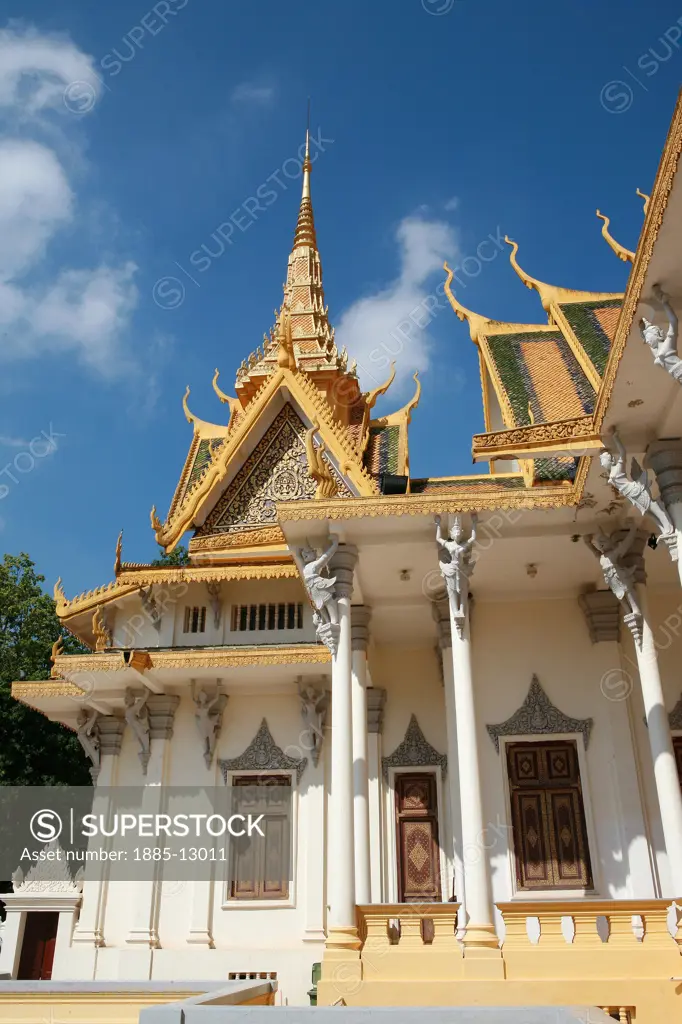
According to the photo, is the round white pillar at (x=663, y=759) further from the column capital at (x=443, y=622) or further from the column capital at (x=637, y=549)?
the column capital at (x=443, y=622)

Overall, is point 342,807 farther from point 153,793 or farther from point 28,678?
point 28,678

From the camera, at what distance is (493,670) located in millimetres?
10055

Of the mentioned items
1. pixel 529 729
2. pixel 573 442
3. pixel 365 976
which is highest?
pixel 573 442

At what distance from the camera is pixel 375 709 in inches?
450

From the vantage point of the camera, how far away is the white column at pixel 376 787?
34.8 feet

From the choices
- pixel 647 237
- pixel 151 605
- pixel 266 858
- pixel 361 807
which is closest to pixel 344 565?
pixel 361 807

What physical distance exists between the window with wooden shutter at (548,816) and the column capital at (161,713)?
16.9 ft

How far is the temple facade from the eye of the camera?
7098 mm

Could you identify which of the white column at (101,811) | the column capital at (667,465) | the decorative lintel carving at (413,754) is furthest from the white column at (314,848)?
the column capital at (667,465)

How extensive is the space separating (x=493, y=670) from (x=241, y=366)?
343 inches

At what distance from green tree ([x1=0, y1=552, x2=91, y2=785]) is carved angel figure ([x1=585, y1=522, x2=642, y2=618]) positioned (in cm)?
1333

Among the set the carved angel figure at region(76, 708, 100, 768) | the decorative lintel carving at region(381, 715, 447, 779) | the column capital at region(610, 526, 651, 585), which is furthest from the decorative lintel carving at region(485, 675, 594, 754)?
the carved angel figure at region(76, 708, 100, 768)

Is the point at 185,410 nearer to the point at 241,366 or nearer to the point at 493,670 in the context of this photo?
the point at 241,366

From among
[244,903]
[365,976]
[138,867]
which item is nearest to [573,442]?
[365,976]
